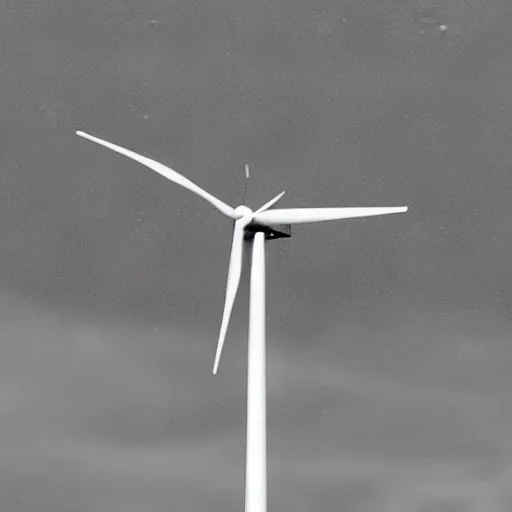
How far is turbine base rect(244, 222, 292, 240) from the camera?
220ft

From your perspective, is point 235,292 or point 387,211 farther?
point 235,292

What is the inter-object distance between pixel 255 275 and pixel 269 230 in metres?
3.52

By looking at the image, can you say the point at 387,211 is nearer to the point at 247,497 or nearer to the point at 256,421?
the point at 256,421

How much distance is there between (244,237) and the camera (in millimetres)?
67625

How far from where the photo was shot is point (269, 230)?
67.4 metres

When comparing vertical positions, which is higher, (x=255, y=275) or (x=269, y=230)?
(x=269, y=230)

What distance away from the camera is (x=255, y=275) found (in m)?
65.1

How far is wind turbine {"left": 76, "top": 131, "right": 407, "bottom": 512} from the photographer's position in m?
64.1

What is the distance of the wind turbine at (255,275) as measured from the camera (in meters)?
64.1

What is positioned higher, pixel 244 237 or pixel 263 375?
pixel 244 237

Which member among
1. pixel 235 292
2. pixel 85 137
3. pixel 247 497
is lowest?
pixel 247 497

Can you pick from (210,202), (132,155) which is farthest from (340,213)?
(132,155)

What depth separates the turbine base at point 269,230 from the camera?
67.1 m

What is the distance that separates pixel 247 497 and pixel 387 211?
1766cm
